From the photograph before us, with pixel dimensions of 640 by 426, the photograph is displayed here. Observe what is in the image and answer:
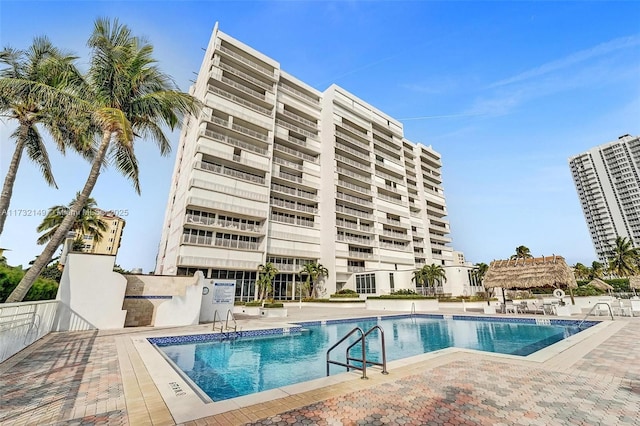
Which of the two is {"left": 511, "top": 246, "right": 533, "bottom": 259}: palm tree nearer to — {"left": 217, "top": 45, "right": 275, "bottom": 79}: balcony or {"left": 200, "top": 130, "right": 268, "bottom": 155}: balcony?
{"left": 200, "top": 130, "right": 268, "bottom": 155}: balcony

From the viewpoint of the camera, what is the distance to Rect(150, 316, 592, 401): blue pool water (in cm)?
723

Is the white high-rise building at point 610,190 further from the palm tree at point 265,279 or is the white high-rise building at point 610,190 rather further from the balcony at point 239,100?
the balcony at point 239,100

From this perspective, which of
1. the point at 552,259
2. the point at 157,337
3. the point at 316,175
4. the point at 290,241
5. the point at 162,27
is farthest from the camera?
the point at 316,175

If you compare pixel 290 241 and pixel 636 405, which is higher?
pixel 290 241

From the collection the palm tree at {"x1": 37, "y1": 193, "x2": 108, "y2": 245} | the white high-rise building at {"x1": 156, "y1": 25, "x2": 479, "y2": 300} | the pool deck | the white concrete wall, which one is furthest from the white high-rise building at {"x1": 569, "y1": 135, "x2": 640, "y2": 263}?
the palm tree at {"x1": 37, "y1": 193, "x2": 108, "y2": 245}

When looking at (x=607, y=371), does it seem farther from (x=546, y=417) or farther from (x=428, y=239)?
(x=428, y=239)

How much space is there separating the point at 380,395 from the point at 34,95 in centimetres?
1577

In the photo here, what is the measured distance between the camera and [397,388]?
4766mm

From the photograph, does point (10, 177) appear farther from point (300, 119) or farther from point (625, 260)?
point (625, 260)

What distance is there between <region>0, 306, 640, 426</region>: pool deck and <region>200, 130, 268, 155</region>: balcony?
91.1 feet

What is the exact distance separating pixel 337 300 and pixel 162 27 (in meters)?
26.0

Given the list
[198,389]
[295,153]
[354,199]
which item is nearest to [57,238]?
[198,389]

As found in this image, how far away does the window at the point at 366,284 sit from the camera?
119 ft

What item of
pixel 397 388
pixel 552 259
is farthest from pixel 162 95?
pixel 552 259
